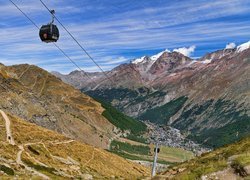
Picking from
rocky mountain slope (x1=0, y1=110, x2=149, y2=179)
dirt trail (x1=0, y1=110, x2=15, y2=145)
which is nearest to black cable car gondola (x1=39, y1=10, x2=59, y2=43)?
rocky mountain slope (x1=0, y1=110, x2=149, y2=179)

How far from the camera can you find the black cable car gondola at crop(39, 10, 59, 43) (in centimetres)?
3969

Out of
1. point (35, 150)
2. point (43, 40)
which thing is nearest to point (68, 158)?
point (35, 150)

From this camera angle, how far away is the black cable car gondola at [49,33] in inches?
1563

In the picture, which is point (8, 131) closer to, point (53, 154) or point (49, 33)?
point (53, 154)

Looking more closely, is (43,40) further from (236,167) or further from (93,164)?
(93,164)

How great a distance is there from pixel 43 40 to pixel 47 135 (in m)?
161

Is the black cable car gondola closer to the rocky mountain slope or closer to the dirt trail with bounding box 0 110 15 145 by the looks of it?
the rocky mountain slope

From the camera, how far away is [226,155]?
35125 millimetres

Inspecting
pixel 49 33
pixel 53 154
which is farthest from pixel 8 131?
pixel 49 33

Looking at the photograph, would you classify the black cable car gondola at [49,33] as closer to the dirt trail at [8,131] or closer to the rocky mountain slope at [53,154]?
the rocky mountain slope at [53,154]

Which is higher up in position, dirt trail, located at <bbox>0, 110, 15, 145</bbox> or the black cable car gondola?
dirt trail, located at <bbox>0, 110, 15, 145</bbox>

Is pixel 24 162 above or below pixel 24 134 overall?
below

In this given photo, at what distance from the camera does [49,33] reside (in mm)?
39688

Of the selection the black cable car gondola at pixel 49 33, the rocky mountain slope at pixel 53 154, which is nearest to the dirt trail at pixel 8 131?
the rocky mountain slope at pixel 53 154
